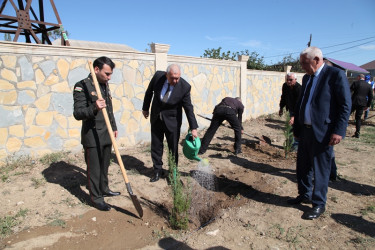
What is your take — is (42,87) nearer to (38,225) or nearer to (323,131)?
(38,225)

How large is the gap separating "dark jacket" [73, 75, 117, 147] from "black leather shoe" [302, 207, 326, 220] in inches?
97.4

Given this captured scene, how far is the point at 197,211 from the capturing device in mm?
3326

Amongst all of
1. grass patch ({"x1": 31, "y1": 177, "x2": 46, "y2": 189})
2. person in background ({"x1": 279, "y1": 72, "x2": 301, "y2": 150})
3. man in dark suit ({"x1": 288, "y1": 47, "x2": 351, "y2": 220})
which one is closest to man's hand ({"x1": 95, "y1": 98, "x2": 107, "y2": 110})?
grass patch ({"x1": 31, "y1": 177, "x2": 46, "y2": 189})

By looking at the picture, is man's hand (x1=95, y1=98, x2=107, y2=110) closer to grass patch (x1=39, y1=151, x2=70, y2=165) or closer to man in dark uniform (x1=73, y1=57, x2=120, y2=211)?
man in dark uniform (x1=73, y1=57, x2=120, y2=211)

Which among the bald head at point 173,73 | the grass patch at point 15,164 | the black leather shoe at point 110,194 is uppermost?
the bald head at point 173,73

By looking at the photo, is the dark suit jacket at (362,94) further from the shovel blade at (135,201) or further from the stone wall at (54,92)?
the shovel blade at (135,201)

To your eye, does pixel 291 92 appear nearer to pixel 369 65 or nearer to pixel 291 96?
pixel 291 96

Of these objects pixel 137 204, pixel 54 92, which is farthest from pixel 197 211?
pixel 54 92

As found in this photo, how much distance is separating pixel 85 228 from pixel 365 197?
3575mm

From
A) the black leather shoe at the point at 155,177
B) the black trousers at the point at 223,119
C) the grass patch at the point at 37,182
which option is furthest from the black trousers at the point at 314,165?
the grass patch at the point at 37,182

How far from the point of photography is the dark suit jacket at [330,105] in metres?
2.60

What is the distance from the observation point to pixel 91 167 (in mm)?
3090

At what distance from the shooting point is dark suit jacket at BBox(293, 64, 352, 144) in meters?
2.60

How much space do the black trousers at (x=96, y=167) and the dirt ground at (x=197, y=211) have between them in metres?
0.24
